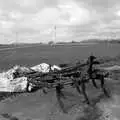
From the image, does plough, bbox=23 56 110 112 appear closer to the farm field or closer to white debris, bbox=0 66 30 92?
white debris, bbox=0 66 30 92

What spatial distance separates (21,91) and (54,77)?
142 inches

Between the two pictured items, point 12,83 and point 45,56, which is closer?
point 12,83

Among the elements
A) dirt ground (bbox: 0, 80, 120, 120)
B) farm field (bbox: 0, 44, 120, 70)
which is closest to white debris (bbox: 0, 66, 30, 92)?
dirt ground (bbox: 0, 80, 120, 120)

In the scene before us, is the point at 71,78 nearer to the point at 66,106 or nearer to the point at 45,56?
the point at 66,106

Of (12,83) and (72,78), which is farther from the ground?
(72,78)

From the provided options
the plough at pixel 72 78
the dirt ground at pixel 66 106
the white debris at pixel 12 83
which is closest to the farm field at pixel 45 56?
the white debris at pixel 12 83

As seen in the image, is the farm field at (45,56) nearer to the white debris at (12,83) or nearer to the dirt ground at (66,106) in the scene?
the white debris at (12,83)

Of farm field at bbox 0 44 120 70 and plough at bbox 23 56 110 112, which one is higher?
plough at bbox 23 56 110 112

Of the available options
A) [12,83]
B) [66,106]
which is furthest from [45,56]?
[66,106]

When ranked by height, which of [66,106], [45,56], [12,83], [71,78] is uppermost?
[71,78]

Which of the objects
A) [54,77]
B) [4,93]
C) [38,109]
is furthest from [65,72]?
[4,93]

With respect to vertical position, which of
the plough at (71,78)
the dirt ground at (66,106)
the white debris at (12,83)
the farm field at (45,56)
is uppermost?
the plough at (71,78)

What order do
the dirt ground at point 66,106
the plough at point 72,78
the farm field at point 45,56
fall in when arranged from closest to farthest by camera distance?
the dirt ground at point 66,106
the plough at point 72,78
the farm field at point 45,56

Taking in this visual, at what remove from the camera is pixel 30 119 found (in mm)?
13828
